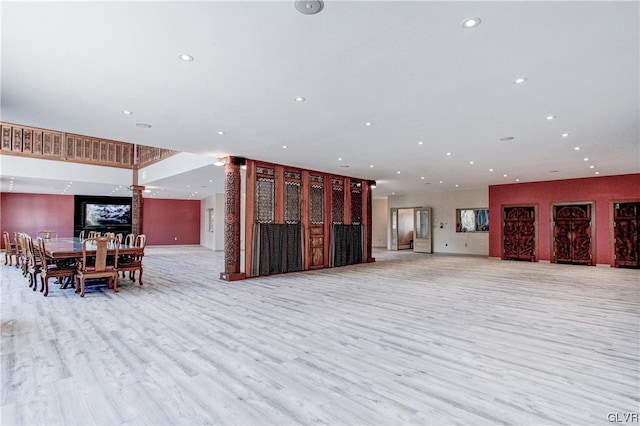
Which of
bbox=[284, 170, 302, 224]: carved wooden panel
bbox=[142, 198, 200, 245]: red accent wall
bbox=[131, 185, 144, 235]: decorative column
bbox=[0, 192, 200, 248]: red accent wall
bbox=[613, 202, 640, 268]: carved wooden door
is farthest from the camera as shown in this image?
bbox=[142, 198, 200, 245]: red accent wall

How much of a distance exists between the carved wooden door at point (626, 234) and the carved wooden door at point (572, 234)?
0.65 metres

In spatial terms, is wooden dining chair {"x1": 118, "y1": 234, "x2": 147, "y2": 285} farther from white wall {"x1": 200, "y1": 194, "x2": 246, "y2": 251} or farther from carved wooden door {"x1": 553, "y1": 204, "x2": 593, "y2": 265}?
carved wooden door {"x1": 553, "y1": 204, "x2": 593, "y2": 265}

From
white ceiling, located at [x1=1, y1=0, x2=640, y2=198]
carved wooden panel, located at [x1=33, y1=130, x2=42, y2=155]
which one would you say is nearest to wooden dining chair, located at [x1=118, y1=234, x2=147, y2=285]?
white ceiling, located at [x1=1, y1=0, x2=640, y2=198]

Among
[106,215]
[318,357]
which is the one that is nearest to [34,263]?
[318,357]

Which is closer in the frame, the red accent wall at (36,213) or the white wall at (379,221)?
the red accent wall at (36,213)

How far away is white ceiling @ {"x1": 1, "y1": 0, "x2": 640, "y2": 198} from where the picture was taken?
8.62ft

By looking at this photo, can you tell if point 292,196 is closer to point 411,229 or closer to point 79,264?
point 79,264

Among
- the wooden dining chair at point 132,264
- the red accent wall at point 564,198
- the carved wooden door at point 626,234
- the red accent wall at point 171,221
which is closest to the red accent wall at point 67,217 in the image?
the red accent wall at point 171,221

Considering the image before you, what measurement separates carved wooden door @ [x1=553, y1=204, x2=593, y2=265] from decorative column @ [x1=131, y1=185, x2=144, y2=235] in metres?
15.4

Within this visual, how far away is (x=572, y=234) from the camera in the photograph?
1120 cm

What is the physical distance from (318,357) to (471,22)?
3.18 m

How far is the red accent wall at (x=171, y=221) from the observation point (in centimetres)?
1881

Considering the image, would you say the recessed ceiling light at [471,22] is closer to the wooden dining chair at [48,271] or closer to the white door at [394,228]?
the wooden dining chair at [48,271]

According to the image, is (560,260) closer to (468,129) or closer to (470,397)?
(468,129)
